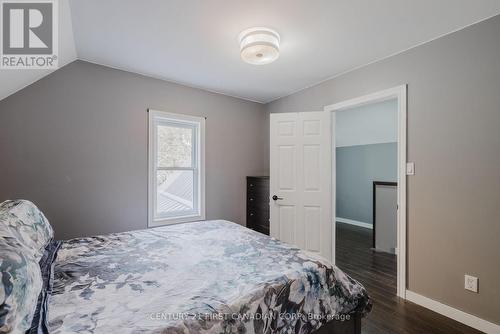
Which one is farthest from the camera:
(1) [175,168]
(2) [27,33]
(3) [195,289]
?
(1) [175,168]

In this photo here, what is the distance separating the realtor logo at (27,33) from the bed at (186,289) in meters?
1.18

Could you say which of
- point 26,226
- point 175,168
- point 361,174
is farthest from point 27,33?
point 361,174

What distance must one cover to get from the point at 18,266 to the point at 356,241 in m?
4.42

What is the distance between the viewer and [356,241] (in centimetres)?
413

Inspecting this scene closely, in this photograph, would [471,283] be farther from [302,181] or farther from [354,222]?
[354,222]

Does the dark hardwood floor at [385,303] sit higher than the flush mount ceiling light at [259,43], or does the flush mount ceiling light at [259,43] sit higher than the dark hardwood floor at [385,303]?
A: the flush mount ceiling light at [259,43]

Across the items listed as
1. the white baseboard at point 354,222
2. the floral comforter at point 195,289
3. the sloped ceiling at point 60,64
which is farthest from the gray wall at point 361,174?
the sloped ceiling at point 60,64

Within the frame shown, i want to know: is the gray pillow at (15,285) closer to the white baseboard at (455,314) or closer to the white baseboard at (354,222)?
the white baseboard at (455,314)

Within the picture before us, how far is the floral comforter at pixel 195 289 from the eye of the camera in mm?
928

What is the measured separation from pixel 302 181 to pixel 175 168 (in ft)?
5.90

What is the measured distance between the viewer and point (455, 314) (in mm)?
1956

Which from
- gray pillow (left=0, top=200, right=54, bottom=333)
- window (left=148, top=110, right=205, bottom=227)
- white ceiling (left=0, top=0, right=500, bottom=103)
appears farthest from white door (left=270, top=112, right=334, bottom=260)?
gray pillow (left=0, top=200, right=54, bottom=333)

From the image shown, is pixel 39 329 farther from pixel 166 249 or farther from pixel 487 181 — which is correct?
pixel 487 181

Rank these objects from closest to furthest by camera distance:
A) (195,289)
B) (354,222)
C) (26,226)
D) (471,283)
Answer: (195,289) < (26,226) < (471,283) < (354,222)
